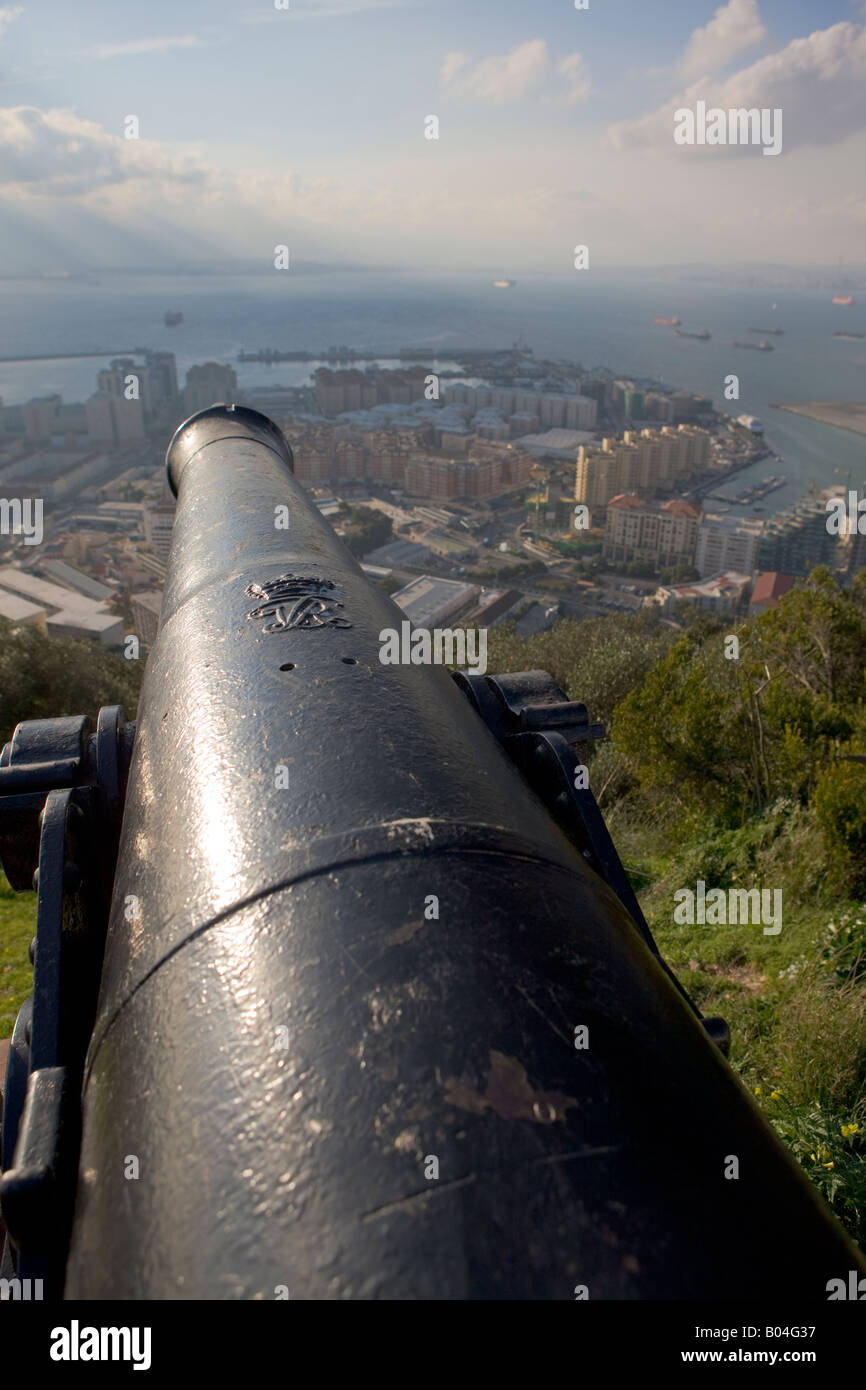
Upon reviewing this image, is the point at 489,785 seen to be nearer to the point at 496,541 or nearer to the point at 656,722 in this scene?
the point at 656,722

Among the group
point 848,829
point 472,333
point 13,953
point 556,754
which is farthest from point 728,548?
point 472,333

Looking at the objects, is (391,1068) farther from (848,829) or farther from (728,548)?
(728,548)

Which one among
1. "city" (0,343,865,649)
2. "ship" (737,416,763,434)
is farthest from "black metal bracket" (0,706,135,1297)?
"ship" (737,416,763,434)

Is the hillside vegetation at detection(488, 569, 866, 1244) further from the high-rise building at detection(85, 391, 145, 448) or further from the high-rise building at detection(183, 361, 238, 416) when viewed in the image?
the high-rise building at detection(183, 361, 238, 416)

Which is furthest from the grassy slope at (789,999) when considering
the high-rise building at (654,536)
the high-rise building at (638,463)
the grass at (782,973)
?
the high-rise building at (638,463)

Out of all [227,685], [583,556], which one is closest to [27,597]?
[583,556]

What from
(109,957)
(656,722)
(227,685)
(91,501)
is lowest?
(656,722)
